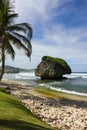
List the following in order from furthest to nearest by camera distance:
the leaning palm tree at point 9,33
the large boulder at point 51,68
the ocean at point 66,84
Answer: the large boulder at point 51,68 → the ocean at point 66,84 → the leaning palm tree at point 9,33

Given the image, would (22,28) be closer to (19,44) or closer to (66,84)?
(19,44)

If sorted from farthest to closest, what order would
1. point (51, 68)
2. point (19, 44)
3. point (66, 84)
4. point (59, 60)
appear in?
point (59, 60), point (51, 68), point (66, 84), point (19, 44)

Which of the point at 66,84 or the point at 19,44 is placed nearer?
the point at 19,44

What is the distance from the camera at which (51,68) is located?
78.5 metres

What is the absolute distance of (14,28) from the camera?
3075 centimetres

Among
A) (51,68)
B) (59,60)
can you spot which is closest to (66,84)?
(51,68)

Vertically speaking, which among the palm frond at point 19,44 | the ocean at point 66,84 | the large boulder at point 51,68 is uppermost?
the palm frond at point 19,44

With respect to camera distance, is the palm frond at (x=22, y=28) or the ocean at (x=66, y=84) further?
the ocean at (x=66, y=84)

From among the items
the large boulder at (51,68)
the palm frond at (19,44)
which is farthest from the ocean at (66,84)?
the palm frond at (19,44)

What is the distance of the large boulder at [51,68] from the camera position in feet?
257

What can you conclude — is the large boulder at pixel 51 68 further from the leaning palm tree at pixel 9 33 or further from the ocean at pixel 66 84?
the leaning palm tree at pixel 9 33

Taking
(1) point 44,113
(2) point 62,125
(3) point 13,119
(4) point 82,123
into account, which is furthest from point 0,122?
(1) point 44,113

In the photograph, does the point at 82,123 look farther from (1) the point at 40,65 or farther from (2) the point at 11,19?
(1) the point at 40,65

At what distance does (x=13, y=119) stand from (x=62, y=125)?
10.7ft
